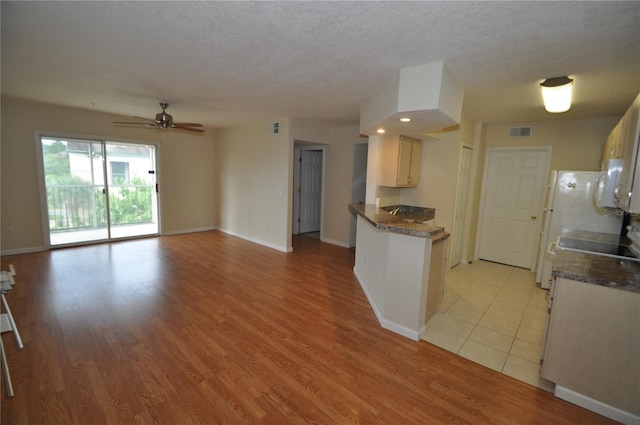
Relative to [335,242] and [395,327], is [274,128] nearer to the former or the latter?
[335,242]

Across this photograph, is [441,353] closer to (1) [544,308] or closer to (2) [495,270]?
(1) [544,308]

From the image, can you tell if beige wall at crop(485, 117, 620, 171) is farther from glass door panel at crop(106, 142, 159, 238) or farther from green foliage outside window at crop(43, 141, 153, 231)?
green foliage outside window at crop(43, 141, 153, 231)

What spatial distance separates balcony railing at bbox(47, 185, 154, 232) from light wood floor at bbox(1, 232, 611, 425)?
5.72 feet

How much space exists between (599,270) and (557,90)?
1733mm

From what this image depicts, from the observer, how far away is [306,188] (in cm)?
695

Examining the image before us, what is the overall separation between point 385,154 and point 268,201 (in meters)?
2.59

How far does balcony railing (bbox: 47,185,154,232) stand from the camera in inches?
205

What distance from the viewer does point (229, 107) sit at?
446 cm

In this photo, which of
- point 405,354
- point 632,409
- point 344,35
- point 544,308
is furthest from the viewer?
point 544,308

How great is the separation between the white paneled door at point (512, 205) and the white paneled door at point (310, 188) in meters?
3.67

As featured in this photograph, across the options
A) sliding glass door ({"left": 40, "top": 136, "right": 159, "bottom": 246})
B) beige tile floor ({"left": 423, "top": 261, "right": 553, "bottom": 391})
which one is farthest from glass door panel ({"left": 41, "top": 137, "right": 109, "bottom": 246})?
beige tile floor ({"left": 423, "top": 261, "right": 553, "bottom": 391})

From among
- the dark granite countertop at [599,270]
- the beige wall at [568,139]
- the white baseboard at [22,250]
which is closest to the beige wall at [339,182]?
the beige wall at [568,139]

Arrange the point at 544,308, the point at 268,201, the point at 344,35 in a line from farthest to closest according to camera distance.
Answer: the point at 268,201, the point at 544,308, the point at 344,35

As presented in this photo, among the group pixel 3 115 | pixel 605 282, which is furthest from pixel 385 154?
pixel 3 115
